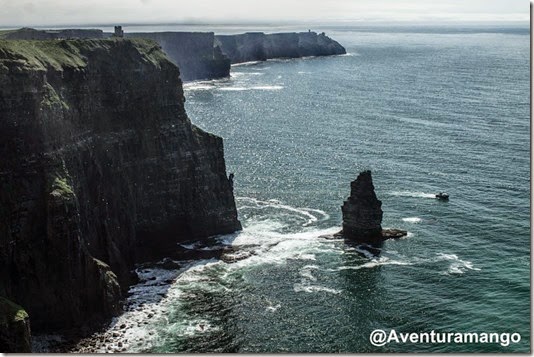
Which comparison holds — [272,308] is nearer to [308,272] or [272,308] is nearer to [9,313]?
[308,272]

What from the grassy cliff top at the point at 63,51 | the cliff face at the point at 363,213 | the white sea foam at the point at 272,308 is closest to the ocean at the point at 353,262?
the white sea foam at the point at 272,308

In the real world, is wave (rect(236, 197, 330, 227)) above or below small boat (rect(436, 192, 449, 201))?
below

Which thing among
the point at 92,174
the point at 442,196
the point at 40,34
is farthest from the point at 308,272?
the point at 40,34

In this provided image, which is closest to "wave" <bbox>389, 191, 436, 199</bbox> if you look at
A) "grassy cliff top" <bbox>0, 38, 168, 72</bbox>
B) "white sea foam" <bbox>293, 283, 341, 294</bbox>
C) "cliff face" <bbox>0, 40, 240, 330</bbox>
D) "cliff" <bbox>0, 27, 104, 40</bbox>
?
"cliff face" <bbox>0, 40, 240, 330</bbox>

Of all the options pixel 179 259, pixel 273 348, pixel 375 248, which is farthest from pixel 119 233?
pixel 375 248

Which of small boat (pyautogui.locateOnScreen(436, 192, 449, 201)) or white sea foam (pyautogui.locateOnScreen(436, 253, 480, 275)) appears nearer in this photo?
white sea foam (pyautogui.locateOnScreen(436, 253, 480, 275))

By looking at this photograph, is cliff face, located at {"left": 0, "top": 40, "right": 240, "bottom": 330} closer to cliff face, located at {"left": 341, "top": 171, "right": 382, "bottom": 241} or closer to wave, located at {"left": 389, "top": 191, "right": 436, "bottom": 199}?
cliff face, located at {"left": 341, "top": 171, "right": 382, "bottom": 241}
